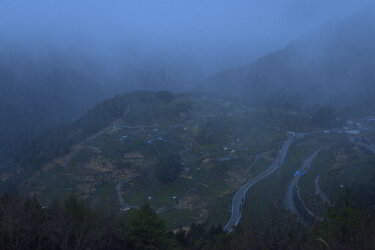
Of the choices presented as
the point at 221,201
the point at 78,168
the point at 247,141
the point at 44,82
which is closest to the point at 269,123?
the point at 247,141

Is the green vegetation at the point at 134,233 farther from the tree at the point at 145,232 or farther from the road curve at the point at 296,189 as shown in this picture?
the road curve at the point at 296,189

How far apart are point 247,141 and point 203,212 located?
44.4 ft

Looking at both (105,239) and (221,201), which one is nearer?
(105,239)

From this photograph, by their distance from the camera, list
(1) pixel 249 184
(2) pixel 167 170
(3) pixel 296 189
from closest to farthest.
Result: (3) pixel 296 189 < (1) pixel 249 184 < (2) pixel 167 170

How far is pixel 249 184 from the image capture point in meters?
29.2

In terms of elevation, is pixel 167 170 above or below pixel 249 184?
above

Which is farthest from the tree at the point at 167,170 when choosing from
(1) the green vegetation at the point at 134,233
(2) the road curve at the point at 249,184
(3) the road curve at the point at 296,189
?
(1) the green vegetation at the point at 134,233

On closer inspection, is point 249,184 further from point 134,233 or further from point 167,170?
point 134,233

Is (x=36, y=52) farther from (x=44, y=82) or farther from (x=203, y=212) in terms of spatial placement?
(x=203, y=212)

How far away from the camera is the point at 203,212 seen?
25.9 meters

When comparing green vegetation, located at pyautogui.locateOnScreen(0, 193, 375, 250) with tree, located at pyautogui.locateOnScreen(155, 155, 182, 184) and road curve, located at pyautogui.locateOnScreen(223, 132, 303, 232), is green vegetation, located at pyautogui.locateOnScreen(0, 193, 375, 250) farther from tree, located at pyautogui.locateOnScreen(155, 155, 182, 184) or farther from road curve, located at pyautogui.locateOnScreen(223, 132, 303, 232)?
tree, located at pyautogui.locateOnScreen(155, 155, 182, 184)

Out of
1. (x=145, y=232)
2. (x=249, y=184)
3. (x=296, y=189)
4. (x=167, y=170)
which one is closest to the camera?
(x=145, y=232)

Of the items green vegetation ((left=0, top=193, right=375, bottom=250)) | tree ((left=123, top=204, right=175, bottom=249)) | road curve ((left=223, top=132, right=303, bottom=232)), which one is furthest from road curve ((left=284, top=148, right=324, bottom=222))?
tree ((left=123, top=204, right=175, bottom=249))

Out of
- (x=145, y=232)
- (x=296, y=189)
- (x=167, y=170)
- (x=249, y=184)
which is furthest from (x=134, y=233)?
(x=249, y=184)
